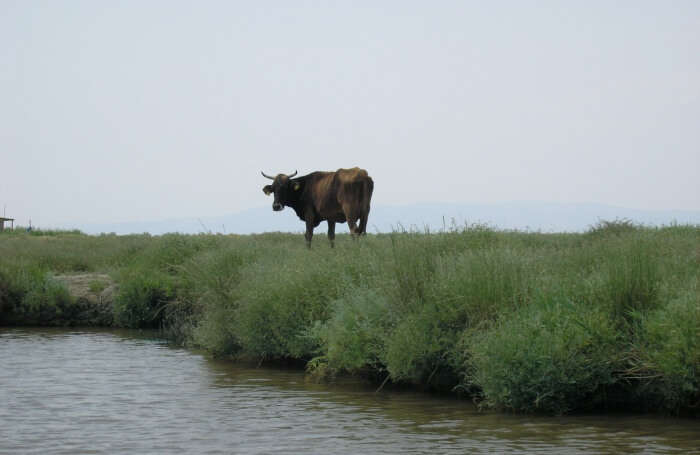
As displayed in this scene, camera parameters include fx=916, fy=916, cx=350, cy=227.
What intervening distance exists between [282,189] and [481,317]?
1319cm

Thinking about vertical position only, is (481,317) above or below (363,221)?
below

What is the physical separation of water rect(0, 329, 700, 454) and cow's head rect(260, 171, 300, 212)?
403 inches

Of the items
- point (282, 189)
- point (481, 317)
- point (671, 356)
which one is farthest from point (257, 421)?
point (282, 189)

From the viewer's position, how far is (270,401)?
33.3ft

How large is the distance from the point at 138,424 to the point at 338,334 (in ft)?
8.52

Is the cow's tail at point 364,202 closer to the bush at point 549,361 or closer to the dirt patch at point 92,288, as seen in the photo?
the dirt patch at point 92,288

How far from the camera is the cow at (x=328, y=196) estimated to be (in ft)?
68.0

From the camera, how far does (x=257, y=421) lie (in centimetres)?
907

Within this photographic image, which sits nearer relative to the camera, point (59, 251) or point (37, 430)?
point (37, 430)

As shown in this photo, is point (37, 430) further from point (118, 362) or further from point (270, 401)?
point (118, 362)

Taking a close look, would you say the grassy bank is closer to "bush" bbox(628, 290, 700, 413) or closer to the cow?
"bush" bbox(628, 290, 700, 413)

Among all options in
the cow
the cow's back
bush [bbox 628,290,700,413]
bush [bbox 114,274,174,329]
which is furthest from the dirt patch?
bush [bbox 628,290,700,413]

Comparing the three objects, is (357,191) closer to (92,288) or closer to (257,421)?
(92,288)

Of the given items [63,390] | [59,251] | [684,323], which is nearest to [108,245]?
[59,251]
